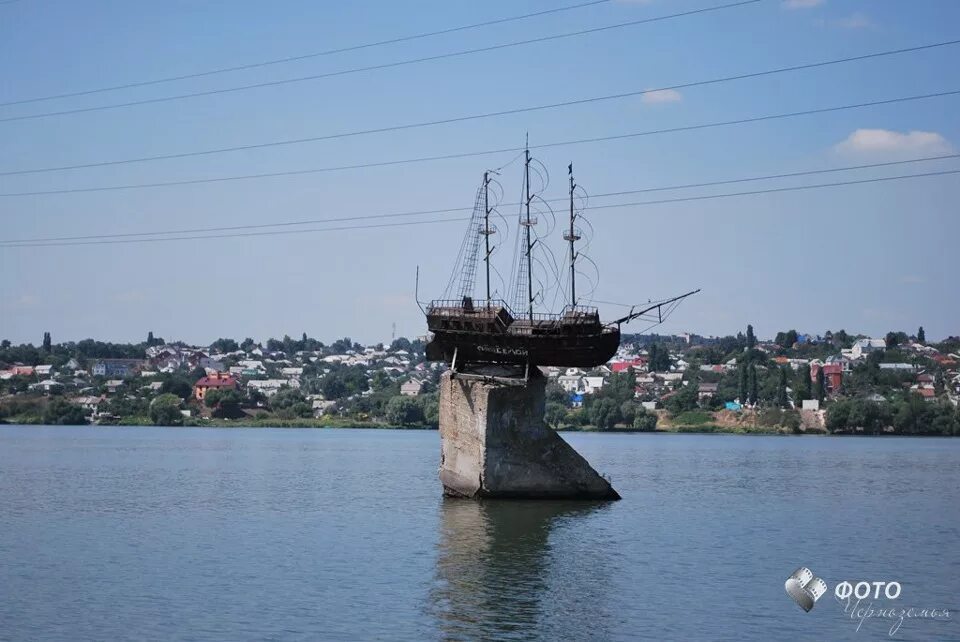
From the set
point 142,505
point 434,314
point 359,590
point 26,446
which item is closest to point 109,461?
point 26,446

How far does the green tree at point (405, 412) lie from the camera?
501 feet

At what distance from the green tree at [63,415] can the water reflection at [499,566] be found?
4780 inches

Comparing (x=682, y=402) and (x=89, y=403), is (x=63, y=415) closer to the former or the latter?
(x=89, y=403)

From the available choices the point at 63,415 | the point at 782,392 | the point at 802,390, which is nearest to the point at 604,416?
the point at 782,392

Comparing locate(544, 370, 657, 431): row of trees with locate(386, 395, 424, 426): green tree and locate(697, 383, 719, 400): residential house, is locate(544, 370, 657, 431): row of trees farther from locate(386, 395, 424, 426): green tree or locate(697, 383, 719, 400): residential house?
locate(697, 383, 719, 400): residential house

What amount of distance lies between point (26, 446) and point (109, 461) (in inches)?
919

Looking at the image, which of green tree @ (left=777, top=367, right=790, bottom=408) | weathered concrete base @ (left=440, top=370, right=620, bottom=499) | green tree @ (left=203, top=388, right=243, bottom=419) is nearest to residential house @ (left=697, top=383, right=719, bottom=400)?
green tree @ (left=777, top=367, right=790, bottom=408)

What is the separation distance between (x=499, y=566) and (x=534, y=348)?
14.2m

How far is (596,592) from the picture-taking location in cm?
2738

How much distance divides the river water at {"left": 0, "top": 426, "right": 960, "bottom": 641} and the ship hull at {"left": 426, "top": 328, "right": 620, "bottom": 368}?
198 inches

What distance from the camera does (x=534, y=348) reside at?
43781 mm

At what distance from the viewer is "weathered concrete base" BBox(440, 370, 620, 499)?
140ft

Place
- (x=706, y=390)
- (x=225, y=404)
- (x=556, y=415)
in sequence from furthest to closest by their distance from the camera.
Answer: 1. (x=706, y=390)
2. (x=225, y=404)
3. (x=556, y=415)

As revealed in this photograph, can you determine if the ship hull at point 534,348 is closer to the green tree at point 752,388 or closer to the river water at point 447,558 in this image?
the river water at point 447,558
